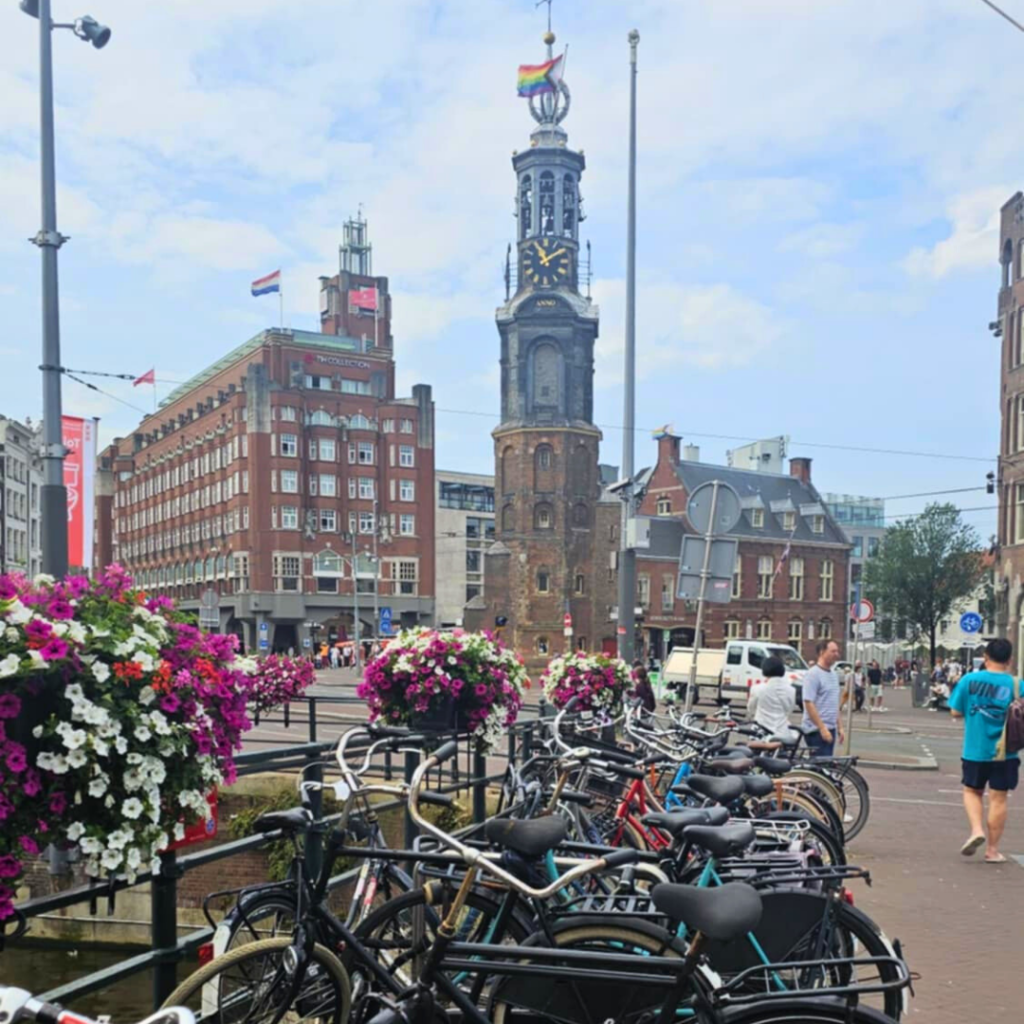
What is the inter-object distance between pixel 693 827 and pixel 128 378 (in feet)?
49.6

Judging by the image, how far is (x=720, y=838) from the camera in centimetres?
350

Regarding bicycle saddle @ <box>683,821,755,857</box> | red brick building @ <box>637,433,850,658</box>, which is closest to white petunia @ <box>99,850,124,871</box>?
bicycle saddle @ <box>683,821,755,857</box>

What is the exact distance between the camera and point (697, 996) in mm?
2936

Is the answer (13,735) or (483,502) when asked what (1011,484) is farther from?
(483,502)

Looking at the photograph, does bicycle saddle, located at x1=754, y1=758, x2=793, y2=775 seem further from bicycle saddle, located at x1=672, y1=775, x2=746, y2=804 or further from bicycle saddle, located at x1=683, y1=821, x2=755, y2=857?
bicycle saddle, located at x1=683, y1=821, x2=755, y2=857

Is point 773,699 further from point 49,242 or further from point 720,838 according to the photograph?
point 49,242

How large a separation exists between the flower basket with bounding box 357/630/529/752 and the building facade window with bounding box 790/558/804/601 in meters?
67.2

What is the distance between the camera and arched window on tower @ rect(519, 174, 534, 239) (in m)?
63.5

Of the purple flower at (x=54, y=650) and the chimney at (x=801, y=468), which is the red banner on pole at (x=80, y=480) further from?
the chimney at (x=801, y=468)

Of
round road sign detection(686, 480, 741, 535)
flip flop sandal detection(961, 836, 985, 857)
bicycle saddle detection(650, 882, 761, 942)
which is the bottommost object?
flip flop sandal detection(961, 836, 985, 857)

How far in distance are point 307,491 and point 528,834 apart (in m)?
66.7

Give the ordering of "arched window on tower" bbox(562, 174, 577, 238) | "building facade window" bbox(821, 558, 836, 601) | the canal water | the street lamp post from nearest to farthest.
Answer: the canal water → the street lamp post → "arched window on tower" bbox(562, 174, 577, 238) → "building facade window" bbox(821, 558, 836, 601)

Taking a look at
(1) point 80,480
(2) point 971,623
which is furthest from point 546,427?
(1) point 80,480

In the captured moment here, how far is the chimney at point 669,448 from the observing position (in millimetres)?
72562
